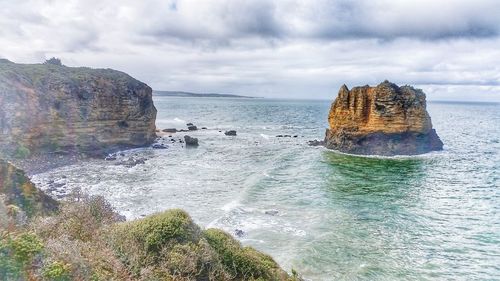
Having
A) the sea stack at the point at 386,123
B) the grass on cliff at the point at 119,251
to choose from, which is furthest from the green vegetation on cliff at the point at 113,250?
the sea stack at the point at 386,123

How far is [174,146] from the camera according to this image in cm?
7981

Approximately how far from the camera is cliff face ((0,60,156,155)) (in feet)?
176

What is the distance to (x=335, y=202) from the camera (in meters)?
39.8

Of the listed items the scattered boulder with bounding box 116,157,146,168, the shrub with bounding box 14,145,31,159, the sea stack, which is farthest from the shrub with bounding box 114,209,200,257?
the sea stack

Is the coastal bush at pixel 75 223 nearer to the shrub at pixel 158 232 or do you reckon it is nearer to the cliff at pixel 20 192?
the cliff at pixel 20 192

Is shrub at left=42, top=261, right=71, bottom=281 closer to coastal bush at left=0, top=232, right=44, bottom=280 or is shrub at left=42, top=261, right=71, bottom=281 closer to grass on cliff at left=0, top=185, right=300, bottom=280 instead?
grass on cliff at left=0, top=185, right=300, bottom=280

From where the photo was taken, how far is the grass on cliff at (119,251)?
343 inches

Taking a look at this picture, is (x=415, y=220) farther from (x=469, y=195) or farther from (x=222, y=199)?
(x=222, y=199)

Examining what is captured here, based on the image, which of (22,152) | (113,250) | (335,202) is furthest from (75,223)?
(22,152)

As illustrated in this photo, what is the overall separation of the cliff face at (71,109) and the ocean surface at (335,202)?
19.1ft

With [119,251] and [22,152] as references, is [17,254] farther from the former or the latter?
[22,152]

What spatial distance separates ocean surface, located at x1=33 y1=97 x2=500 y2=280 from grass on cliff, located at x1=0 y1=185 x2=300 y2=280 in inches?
436

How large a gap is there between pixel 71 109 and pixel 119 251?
5676 cm

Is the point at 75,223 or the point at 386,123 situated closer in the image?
the point at 75,223
